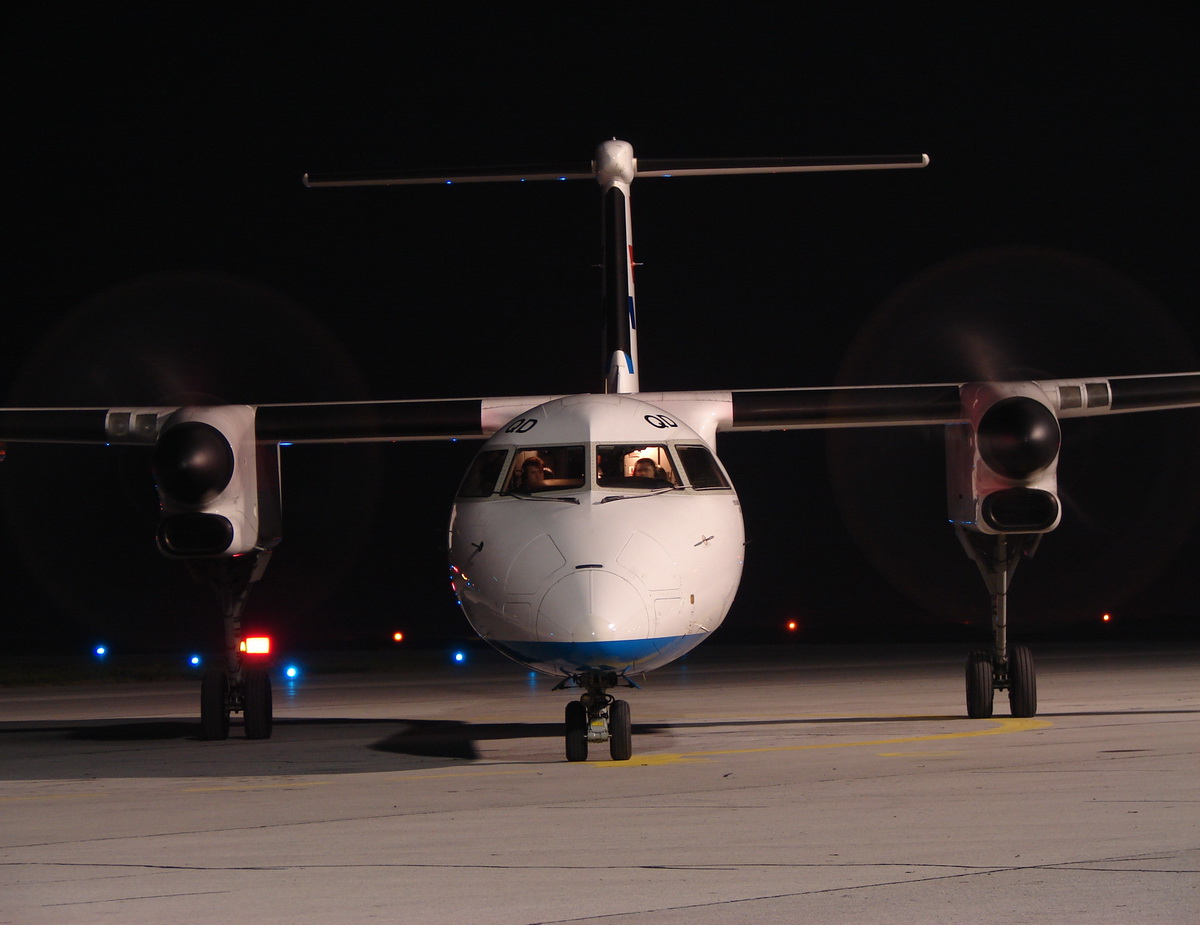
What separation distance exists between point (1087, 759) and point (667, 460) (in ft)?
12.8

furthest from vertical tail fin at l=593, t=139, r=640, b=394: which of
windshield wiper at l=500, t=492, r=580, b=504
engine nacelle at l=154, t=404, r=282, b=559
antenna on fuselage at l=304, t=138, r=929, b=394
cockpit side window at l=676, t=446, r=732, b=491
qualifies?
windshield wiper at l=500, t=492, r=580, b=504

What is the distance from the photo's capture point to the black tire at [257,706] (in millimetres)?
14188

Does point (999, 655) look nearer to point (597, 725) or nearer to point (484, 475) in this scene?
point (597, 725)

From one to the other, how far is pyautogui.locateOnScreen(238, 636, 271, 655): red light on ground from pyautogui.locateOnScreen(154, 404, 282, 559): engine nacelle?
3.13 feet

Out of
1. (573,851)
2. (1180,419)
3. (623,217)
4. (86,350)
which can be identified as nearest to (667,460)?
(573,851)

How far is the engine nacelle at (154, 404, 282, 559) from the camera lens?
13.7 m

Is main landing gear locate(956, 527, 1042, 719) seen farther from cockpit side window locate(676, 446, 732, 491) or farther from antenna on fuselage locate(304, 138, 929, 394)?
antenna on fuselage locate(304, 138, 929, 394)

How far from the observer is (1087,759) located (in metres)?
10.3

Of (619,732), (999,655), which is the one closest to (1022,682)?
(999,655)

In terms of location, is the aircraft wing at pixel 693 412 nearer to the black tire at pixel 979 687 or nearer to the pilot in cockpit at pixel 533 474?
the black tire at pixel 979 687

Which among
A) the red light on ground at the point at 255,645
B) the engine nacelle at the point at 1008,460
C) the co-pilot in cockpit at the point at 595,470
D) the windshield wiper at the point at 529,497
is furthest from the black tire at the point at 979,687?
the red light on ground at the point at 255,645

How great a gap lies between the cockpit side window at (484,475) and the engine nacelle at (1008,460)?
5.02m

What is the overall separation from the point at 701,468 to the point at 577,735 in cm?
241

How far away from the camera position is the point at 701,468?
38.2 ft
